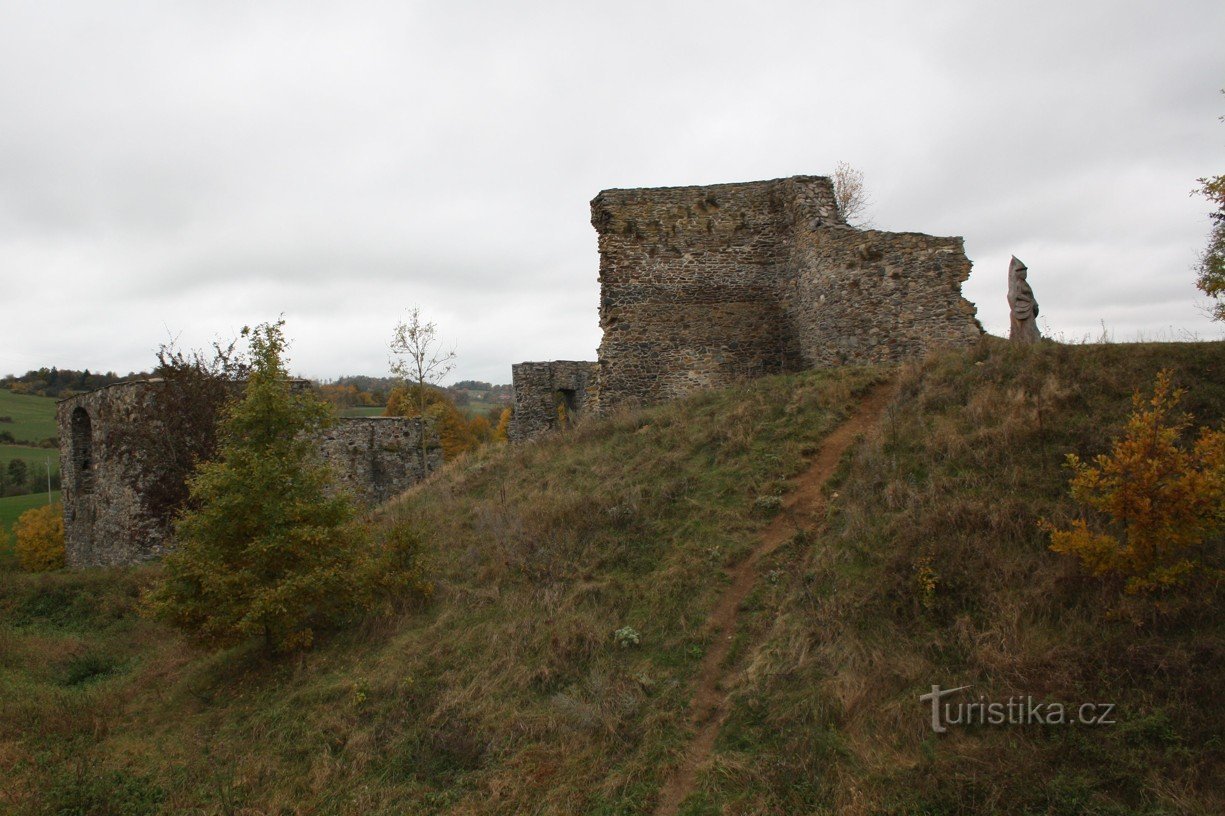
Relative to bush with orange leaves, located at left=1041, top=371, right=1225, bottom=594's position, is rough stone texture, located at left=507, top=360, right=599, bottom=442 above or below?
above

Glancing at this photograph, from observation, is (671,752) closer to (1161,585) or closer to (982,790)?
(982,790)

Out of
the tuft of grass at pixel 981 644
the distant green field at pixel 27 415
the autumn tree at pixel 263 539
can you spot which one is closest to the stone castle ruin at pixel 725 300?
the tuft of grass at pixel 981 644

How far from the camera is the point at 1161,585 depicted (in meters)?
5.46

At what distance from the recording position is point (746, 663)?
684 centimetres

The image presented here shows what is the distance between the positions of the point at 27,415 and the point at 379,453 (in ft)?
205

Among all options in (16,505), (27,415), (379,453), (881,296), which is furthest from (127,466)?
(27,415)

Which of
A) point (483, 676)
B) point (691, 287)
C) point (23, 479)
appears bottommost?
point (483, 676)

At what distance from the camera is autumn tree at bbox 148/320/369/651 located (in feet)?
27.9

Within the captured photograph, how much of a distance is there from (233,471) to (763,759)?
689 centimetres

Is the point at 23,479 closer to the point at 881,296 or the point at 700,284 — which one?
the point at 700,284

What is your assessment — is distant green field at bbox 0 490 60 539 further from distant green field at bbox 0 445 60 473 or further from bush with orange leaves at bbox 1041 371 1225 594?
bush with orange leaves at bbox 1041 371 1225 594

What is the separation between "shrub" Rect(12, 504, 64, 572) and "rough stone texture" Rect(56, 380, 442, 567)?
1349 centimetres

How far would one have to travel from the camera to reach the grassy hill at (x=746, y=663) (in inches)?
199

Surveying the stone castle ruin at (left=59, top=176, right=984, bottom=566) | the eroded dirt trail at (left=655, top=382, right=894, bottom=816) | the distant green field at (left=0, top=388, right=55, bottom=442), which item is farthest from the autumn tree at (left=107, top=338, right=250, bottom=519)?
the distant green field at (left=0, top=388, right=55, bottom=442)
